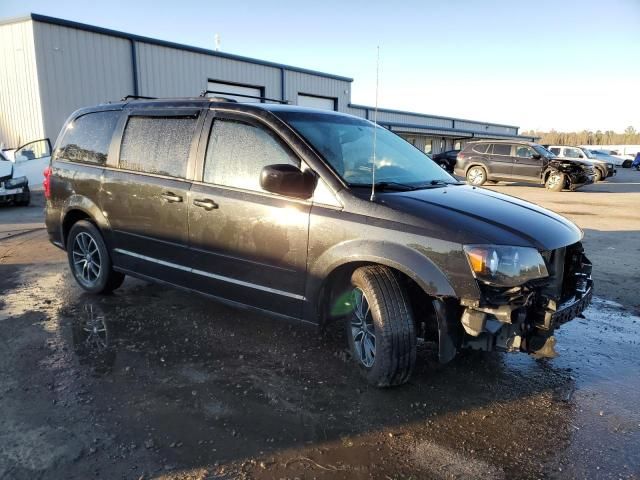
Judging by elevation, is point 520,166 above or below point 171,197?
below

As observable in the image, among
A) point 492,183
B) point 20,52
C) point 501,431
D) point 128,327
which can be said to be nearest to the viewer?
point 501,431

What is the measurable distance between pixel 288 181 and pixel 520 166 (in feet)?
56.9

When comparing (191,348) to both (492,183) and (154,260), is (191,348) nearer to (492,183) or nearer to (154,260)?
(154,260)

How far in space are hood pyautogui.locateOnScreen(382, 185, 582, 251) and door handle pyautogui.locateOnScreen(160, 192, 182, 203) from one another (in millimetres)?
1786

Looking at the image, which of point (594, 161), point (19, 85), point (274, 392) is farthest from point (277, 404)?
point (594, 161)

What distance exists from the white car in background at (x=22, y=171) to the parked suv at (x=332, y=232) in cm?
877

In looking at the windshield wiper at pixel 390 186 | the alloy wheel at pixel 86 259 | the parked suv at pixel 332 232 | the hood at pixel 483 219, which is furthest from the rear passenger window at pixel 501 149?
the alloy wheel at pixel 86 259

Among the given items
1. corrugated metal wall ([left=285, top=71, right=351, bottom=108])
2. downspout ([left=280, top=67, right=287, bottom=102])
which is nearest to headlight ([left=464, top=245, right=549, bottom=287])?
corrugated metal wall ([left=285, top=71, right=351, bottom=108])

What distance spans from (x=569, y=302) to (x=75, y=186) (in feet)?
15.1

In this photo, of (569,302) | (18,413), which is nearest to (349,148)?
(569,302)

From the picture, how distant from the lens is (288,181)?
3176 mm

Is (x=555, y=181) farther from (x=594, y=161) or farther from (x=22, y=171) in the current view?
(x=22, y=171)

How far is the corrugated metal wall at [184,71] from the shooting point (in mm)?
18297

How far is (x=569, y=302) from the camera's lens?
3.00 meters
